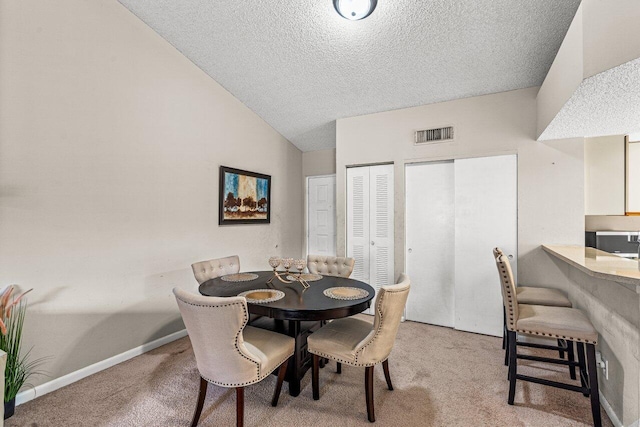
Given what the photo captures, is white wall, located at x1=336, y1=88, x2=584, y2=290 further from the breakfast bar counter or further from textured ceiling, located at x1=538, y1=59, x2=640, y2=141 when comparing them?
the breakfast bar counter

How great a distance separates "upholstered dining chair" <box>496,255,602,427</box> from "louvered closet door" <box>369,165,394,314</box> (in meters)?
1.75

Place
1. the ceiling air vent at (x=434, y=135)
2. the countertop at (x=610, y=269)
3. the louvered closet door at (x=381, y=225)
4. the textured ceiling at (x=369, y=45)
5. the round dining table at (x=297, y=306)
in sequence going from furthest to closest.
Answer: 1. the louvered closet door at (x=381, y=225)
2. the ceiling air vent at (x=434, y=135)
3. the textured ceiling at (x=369, y=45)
4. the round dining table at (x=297, y=306)
5. the countertop at (x=610, y=269)

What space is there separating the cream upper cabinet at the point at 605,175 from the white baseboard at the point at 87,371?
4785 millimetres

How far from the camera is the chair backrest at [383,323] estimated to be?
1813 millimetres

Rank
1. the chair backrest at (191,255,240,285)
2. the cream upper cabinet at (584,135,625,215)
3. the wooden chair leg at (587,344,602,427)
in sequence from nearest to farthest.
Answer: the wooden chair leg at (587,344,602,427)
the chair backrest at (191,255,240,285)
the cream upper cabinet at (584,135,625,215)

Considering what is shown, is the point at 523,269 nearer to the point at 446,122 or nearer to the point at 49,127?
the point at 446,122

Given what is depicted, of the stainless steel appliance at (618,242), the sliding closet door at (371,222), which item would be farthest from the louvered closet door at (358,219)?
the stainless steel appliance at (618,242)

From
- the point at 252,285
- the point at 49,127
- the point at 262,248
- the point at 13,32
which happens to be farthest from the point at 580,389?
the point at 13,32

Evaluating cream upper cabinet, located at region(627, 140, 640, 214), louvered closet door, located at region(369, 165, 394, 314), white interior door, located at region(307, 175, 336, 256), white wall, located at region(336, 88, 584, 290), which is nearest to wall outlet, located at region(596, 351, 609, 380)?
white wall, located at region(336, 88, 584, 290)

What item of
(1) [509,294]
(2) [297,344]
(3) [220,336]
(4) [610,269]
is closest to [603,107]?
(4) [610,269]

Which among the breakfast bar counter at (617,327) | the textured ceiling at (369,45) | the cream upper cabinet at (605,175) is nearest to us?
the breakfast bar counter at (617,327)

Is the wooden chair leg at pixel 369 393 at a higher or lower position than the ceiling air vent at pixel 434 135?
lower

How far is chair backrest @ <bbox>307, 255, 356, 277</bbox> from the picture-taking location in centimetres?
312

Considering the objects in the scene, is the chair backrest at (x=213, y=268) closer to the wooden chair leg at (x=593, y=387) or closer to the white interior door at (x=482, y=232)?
the white interior door at (x=482, y=232)
